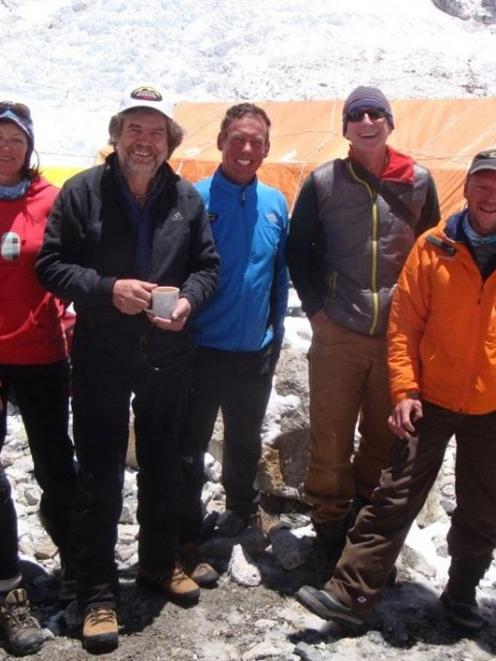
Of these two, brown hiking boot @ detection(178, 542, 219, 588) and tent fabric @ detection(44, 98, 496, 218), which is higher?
tent fabric @ detection(44, 98, 496, 218)

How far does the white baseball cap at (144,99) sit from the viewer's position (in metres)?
3.66

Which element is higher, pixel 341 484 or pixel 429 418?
pixel 429 418

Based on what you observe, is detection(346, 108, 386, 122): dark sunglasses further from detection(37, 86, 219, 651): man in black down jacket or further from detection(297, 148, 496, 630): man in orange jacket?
detection(37, 86, 219, 651): man in black down jacket

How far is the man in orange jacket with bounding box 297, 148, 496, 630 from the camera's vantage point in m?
3.75

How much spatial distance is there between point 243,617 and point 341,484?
2.70ft

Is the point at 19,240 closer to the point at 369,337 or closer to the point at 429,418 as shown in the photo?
the point at 369,337

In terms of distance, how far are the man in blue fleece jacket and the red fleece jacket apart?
0.77 metres

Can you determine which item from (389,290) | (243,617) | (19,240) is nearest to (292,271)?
(389,290)

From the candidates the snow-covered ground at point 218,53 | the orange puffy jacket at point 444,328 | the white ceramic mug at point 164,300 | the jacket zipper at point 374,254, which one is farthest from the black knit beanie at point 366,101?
the snow-covered ground at point 218,53

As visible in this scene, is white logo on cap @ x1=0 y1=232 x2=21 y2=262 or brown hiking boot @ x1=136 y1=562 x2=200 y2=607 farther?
brown hiking boot @ x1=136 y1=562 x2=200 y2=607

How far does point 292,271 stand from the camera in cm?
441

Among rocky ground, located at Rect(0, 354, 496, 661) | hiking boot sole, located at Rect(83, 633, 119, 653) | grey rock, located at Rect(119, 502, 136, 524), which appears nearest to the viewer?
hiking boot sole, located at Rect(83, 633, 119, 653)

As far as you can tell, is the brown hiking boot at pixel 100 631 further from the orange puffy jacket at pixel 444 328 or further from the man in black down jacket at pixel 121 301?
the orange puffy jacket at pixel 444 328

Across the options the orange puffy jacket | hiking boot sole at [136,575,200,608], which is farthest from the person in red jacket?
A: the orange puffy jacket
